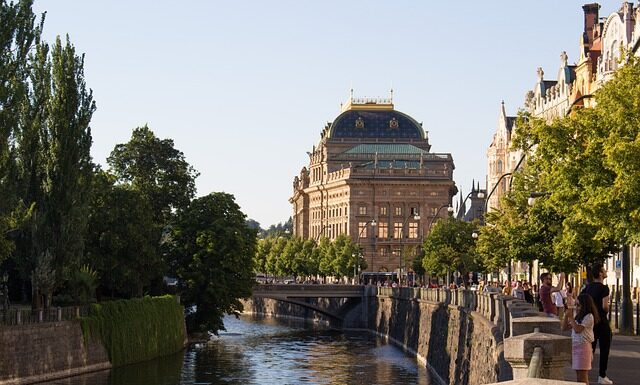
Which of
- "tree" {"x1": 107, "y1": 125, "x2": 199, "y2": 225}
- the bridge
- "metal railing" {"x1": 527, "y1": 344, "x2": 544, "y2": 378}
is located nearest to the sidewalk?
"metal railing" {"x1": 527, "y1": 344, "x2": 544, "y2": 378}

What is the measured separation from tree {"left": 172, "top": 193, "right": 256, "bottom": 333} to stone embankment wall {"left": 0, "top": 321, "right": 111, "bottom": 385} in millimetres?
26566

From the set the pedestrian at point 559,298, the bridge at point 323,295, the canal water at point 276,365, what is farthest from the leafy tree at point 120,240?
the pedestrian at point 559,298

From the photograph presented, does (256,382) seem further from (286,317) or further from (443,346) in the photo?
(286,317)

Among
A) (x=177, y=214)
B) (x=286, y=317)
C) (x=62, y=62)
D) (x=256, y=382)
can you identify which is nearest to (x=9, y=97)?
(x=62, y=62)

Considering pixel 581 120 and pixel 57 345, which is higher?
pixel 581 120

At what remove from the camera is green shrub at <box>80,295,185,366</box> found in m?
81.6

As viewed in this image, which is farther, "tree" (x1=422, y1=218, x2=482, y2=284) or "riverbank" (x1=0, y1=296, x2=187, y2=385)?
"tree" (x1=422, y1=218, x2=482, y2=284)

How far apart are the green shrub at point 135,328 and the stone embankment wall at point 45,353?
106 centimetres

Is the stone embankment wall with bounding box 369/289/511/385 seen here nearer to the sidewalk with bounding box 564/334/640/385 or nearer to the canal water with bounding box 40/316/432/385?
the canal water with bounding box 40/316/432/385

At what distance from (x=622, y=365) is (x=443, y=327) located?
155ft

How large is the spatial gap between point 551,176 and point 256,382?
1158 inches

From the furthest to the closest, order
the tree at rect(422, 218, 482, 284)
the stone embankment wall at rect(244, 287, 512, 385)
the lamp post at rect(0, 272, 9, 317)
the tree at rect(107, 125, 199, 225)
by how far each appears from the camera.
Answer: the tree at rect(422, 218, 482, 284)
the tree at rect(107, 125, 199, 225)
the lamp post at rect(0, 272, 9, 317)
the stone embankment wall at rect(244, 287, 512, 385)

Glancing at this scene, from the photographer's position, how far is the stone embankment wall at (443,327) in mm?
54594

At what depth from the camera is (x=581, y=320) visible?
27516 mm
